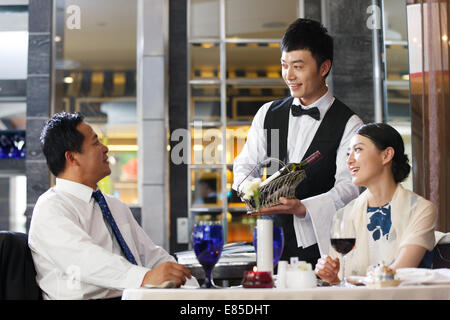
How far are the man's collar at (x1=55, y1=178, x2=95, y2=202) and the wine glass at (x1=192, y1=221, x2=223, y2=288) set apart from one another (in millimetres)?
672

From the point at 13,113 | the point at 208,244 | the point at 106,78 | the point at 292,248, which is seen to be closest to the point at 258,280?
the point at 208,244

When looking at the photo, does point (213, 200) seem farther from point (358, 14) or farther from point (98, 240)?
point (98, 240)

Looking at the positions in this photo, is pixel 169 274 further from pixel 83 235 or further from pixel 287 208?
pixel 287 208

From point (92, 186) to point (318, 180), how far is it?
90 centimetres

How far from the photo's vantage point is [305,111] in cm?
265

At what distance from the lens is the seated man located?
6.17 feet

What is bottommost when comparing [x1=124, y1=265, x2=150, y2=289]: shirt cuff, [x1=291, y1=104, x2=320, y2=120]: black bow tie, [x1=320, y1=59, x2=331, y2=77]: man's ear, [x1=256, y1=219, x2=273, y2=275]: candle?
[x1=124, y1=265, x2=150, y2=289]: shirt cuff

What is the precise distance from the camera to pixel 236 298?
1334mm

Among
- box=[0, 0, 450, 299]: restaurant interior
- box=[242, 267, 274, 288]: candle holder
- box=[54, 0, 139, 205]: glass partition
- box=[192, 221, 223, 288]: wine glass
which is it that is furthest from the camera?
box=[54, 0, 139, 205]: glass partition

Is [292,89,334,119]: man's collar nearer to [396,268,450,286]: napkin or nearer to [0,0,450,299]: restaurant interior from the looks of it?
[396,268,450,286]: napkin

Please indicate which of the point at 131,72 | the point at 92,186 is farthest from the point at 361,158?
the point at 131,72

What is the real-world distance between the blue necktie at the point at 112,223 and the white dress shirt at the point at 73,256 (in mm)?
32

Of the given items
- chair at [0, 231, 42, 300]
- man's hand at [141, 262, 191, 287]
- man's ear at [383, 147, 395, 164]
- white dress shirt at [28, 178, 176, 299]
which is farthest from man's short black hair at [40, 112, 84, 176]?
man's ear at [383, 147, 395, 164]

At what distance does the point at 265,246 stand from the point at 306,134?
3.51 feet
